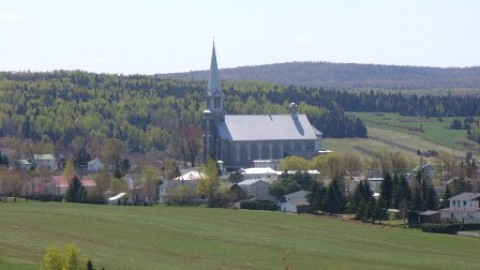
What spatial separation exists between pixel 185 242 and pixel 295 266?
9840 millimetres

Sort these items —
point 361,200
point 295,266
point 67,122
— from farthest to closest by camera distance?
1. point 67,122
2. point 361,200
3. point 295,266

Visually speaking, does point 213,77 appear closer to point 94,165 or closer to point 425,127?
point 94,165

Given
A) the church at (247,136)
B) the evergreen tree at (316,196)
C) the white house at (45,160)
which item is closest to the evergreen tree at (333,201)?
the evergreen tree at (316,196)

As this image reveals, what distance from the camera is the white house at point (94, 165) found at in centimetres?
11759

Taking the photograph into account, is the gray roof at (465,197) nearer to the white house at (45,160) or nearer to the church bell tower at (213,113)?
the church bell tower at (213,113)

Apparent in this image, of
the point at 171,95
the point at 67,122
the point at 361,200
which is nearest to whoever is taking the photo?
the point at 361,200

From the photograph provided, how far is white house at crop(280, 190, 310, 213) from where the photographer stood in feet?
278

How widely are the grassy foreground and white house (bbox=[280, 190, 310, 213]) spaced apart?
5.13m

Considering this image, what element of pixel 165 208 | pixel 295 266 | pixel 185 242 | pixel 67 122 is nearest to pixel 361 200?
pixel 165 208

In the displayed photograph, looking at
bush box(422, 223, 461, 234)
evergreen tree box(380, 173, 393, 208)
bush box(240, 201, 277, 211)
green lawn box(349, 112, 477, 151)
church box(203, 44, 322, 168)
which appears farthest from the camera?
green lawn box(349, 112, 477, 151)

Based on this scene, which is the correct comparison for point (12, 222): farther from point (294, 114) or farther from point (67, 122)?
point (67, 122)

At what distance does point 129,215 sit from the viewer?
242ft

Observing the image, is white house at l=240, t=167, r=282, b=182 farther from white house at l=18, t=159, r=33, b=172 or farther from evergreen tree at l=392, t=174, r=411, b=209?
evergreen tree at l=392, t=174, r=411, b=209

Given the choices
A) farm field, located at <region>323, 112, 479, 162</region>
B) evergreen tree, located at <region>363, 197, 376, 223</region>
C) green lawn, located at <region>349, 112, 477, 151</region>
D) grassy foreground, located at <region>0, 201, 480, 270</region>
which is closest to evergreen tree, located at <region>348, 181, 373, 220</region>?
evergreen tree, located at <region>363, 197, 376, 223</region>
